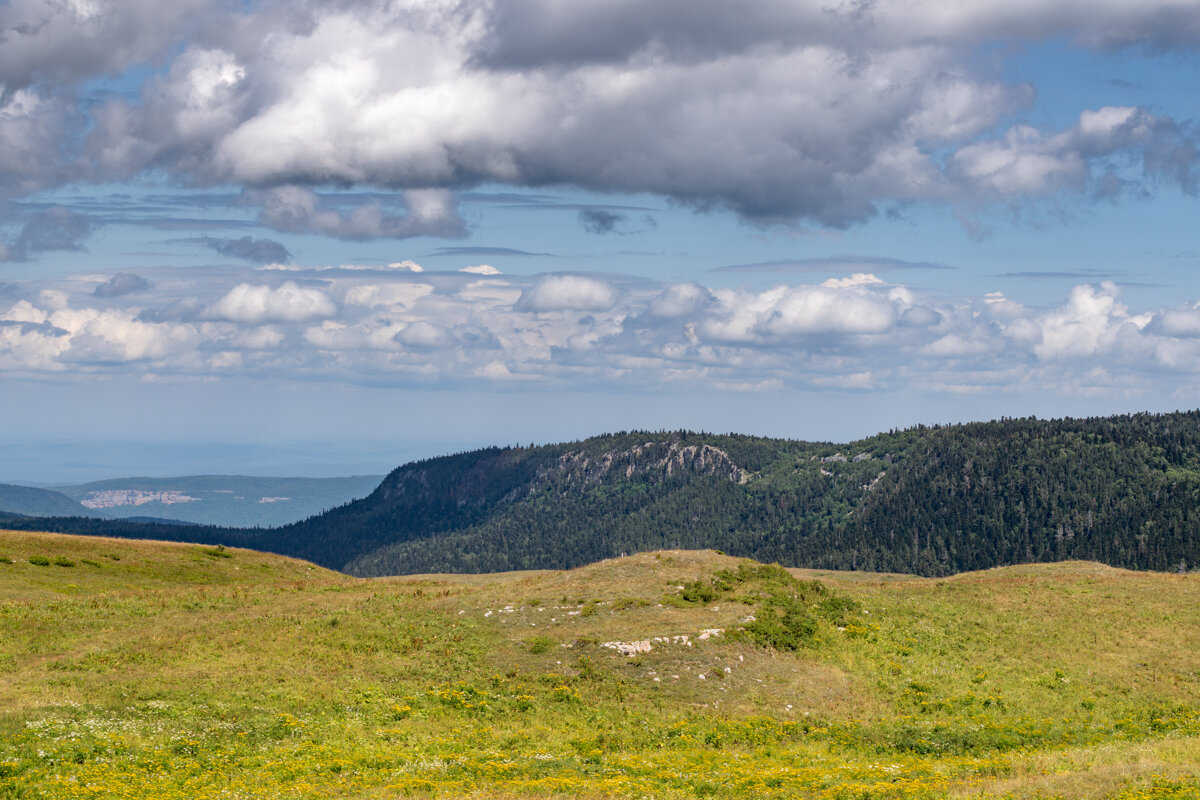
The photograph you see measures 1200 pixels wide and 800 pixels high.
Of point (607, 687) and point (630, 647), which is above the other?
point (630, 647)

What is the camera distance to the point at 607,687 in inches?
1725

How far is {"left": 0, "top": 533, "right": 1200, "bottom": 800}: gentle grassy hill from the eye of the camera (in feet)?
100

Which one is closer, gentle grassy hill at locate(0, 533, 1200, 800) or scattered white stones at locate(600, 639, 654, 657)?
gentle grassy hill at locate(0, 533, 1200, 800)

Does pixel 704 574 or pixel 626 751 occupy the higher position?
pixel 704 574

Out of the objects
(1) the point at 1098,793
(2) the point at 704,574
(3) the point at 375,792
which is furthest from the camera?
(2) the point at 704,574

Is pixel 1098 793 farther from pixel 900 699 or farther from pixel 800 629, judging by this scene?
pixel 800 629

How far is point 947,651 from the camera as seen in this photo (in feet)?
170

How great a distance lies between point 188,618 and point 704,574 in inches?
1240

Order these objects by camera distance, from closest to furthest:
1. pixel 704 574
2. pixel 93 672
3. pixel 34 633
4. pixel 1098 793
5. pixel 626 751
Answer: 1. pixel 1098 793
2. pixel 626 751
3. pixel 93 672
4. pixel 34 633
5. pixel 704 574

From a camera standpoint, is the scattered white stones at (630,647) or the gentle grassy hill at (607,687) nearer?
the gentle grassy hill at (607,687)

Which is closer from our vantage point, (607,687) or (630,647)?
(607,687)

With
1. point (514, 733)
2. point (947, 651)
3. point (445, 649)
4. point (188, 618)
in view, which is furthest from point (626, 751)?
point (188, 618)

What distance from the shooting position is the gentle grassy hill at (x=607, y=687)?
100ft

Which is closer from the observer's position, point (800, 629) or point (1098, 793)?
point (1098, 793)
